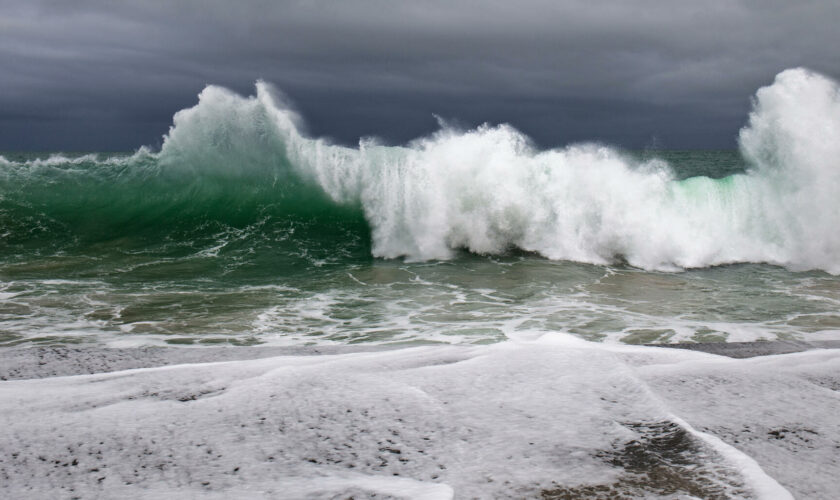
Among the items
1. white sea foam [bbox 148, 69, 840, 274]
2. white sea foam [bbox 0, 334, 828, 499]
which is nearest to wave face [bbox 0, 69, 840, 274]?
white sea foam [bbox 148, 69, 840, 274]

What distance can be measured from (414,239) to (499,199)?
1.77 m

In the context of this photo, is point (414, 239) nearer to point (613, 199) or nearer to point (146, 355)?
point (613, 199)

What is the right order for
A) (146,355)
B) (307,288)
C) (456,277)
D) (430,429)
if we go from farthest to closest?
(456,277) < (307,288) < (146,355) < (430,429)

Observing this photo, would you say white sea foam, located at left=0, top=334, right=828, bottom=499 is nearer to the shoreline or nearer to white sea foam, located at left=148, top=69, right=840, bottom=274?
the shoreline

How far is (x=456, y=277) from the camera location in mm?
9258

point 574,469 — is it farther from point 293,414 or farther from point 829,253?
point 829,253

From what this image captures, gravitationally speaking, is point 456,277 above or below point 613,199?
below

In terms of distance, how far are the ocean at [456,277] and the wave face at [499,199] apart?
1.8 inches

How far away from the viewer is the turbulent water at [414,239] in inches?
258

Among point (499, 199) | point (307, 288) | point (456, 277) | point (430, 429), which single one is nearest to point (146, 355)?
point (430, 429)

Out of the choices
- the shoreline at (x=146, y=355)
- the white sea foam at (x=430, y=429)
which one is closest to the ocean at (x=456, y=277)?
the white sea foam at (x=430, y=429)

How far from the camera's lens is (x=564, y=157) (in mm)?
12547

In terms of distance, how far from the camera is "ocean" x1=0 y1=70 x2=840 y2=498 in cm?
252

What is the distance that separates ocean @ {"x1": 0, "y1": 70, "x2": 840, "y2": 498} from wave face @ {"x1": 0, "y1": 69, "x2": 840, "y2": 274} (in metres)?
0.05
